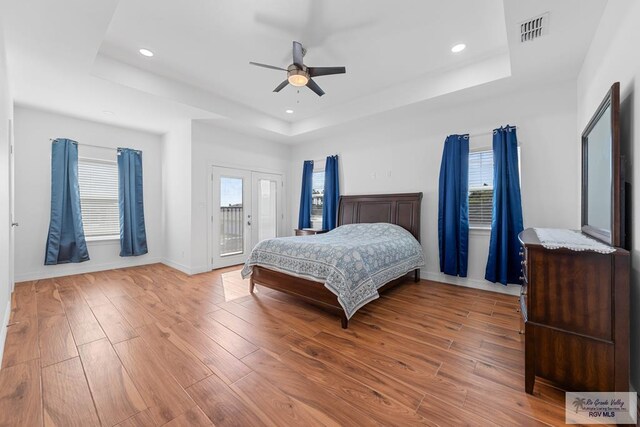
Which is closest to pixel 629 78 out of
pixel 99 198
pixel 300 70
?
pixel 300 70

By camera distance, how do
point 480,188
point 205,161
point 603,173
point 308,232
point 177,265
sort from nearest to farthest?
point 603,173, point 480,188, point 205,161, point 177,265, point 308,232

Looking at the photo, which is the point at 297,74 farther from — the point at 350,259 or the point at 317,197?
the point at 317,197

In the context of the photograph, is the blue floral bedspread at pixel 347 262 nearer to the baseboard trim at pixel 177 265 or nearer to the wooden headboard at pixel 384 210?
the wooden headboard at pixel 384 210

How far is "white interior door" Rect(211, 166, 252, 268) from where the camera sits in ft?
15.9

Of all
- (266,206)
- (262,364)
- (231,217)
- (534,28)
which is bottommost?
(262,364)

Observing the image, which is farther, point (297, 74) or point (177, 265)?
point (177, 265)

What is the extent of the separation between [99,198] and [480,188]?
21.0 feet

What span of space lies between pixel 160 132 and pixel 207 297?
3682 millimetres

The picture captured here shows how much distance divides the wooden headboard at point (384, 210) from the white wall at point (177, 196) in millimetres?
2819

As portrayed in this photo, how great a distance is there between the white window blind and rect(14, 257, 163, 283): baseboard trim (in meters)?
5.90

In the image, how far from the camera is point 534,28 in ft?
7.32

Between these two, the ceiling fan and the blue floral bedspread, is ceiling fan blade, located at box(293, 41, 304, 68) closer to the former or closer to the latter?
the ceiling fan

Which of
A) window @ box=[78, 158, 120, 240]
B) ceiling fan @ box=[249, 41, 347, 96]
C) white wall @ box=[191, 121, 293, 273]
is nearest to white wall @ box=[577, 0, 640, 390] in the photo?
ceiling fan @ box=[249, 41, 347, 96]

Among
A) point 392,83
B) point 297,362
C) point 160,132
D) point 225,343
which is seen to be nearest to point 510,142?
point 392,83
